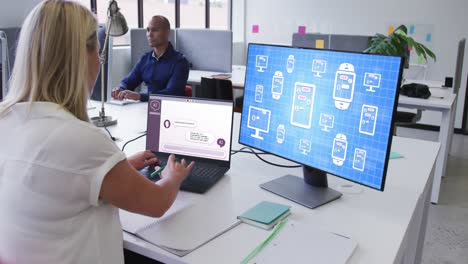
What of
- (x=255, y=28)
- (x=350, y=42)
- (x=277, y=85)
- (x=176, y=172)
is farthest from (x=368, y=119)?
(x=255, y=28)

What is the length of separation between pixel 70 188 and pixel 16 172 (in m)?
0.12

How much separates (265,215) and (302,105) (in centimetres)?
34

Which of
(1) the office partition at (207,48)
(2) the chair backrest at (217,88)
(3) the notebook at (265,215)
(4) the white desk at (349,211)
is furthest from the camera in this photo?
(1) the office partition at (207,48)

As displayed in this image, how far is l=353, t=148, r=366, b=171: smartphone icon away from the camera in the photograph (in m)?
1.10

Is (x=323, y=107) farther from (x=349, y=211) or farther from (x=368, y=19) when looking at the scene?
(x=368, y=19)

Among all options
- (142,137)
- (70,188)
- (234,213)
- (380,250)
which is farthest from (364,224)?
(142,137)

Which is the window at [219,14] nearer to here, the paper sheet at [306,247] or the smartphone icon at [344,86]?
the smartphone icon at [344,86]

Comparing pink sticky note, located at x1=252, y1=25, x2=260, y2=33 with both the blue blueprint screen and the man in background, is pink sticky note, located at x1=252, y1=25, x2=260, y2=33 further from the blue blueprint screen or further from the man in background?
the blue blueprint screen

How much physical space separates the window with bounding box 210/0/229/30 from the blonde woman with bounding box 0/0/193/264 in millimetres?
5612

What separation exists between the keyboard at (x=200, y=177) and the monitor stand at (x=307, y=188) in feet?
0.51

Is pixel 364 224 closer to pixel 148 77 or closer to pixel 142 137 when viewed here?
pixel 142 137

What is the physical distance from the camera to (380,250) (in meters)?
0.99

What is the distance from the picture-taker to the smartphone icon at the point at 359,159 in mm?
1101

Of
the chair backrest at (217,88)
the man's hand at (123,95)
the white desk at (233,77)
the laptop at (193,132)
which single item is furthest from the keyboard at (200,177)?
the white desk at (233,77)
